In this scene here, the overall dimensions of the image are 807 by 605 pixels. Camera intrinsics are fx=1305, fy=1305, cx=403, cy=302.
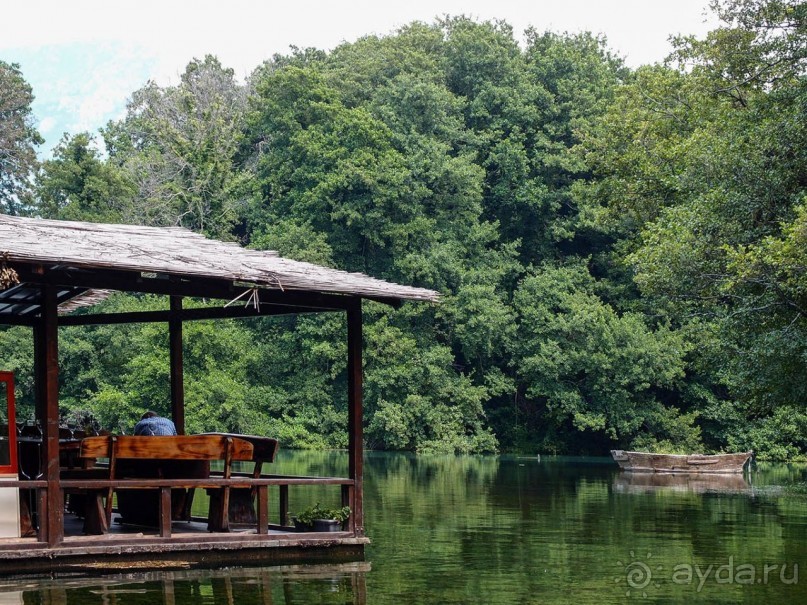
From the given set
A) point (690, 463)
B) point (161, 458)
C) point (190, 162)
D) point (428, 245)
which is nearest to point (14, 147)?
point (190, 162)

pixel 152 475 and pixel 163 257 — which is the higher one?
pixel 163 257

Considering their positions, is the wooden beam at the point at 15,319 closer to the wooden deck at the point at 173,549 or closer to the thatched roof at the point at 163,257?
the thatched roof at the point at 163,257

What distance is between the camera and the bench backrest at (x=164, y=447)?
1448 centimetres

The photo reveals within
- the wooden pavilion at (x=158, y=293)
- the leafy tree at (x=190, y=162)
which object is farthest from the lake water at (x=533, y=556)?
the leafy tree at (x=190, y=162)

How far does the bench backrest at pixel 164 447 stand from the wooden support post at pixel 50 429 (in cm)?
69

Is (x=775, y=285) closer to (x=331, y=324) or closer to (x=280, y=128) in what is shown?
(x=331, y=324)

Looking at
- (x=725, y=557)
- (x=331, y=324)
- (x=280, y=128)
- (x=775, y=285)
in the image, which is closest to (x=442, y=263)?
(x=331, y=324)

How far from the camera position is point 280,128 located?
55250 mm

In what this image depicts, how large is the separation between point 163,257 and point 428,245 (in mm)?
39259

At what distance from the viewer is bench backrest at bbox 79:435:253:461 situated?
14.5m

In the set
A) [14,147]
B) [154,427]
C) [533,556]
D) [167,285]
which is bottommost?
[533,556]

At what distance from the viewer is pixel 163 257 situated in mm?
14648

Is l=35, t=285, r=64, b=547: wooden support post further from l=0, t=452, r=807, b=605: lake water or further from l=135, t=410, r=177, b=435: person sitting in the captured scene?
l=135, t=410, r=177, b=435: person sitting

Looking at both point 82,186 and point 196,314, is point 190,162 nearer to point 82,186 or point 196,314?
point 82,186
